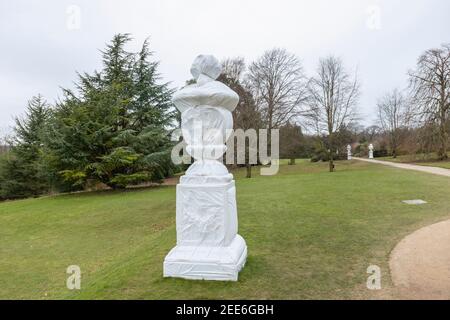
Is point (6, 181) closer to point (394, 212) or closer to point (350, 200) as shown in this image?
point (350, 200)

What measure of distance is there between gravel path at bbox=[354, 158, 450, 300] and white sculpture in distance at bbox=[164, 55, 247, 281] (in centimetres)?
210

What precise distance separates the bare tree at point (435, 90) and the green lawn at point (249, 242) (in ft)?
43.1

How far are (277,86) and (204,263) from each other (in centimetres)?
2146

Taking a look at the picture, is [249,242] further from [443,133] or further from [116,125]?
[443,133]

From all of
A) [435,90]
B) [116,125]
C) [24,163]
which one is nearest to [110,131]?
[116,125]

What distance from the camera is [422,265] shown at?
4324mm

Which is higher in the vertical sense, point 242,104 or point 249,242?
point 242,104

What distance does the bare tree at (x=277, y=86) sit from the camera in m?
22.9

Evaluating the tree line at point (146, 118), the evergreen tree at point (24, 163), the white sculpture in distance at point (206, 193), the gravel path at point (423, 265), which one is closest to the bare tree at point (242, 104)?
the tree line at point (146, 118)

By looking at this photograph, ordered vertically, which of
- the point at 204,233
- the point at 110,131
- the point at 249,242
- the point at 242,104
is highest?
the point at 242,104

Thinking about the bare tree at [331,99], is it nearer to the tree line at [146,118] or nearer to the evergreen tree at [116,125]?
the tree line at [146,118]

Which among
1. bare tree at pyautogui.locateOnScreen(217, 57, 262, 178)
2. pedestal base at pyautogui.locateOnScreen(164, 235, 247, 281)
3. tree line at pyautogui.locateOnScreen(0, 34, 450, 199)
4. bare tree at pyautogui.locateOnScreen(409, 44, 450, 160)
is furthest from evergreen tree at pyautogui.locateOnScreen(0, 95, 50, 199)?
bare tree at pyautogui.locateOnScreen(409, 44, 450, 160)

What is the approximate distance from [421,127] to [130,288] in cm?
2568

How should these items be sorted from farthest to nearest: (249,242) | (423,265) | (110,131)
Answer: (110,131), (249,242), (423,265)
